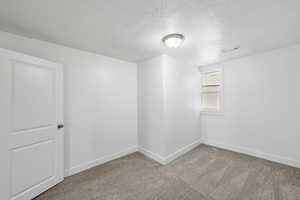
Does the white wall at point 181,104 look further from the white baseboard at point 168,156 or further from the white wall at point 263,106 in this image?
the white wall at point 263,106

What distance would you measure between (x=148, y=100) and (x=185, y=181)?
5.79ft

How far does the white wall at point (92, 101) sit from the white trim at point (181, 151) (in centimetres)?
101

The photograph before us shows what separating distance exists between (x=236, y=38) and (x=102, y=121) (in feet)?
9.91

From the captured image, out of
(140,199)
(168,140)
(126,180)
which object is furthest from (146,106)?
(140,199)

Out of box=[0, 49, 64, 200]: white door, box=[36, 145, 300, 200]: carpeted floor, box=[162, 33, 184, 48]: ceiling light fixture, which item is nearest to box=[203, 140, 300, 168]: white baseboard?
box=[36, 145, 300, 200]: carpeted floor

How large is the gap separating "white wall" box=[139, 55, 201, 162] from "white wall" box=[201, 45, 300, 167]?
35.7 inches

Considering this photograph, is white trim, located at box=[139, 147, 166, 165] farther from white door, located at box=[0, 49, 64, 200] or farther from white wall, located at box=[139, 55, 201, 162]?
white door, located at box=[0, 49, 64, 200]

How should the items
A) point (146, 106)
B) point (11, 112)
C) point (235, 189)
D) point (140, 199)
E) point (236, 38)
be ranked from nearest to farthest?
point (11, 112) < point (140, 199) < point (235, 189) < point (236, 38) < point (146, 106)

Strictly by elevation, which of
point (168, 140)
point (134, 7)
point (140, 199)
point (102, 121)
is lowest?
point (140, 199)

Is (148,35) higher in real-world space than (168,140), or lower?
higher

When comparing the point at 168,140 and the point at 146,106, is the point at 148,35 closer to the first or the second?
the point at 146,106

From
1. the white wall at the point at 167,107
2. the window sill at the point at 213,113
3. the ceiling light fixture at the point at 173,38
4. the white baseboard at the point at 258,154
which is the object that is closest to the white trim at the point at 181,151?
the white wall at the point at 167,107

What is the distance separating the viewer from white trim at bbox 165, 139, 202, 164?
8.29ft

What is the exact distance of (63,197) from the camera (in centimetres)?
164
